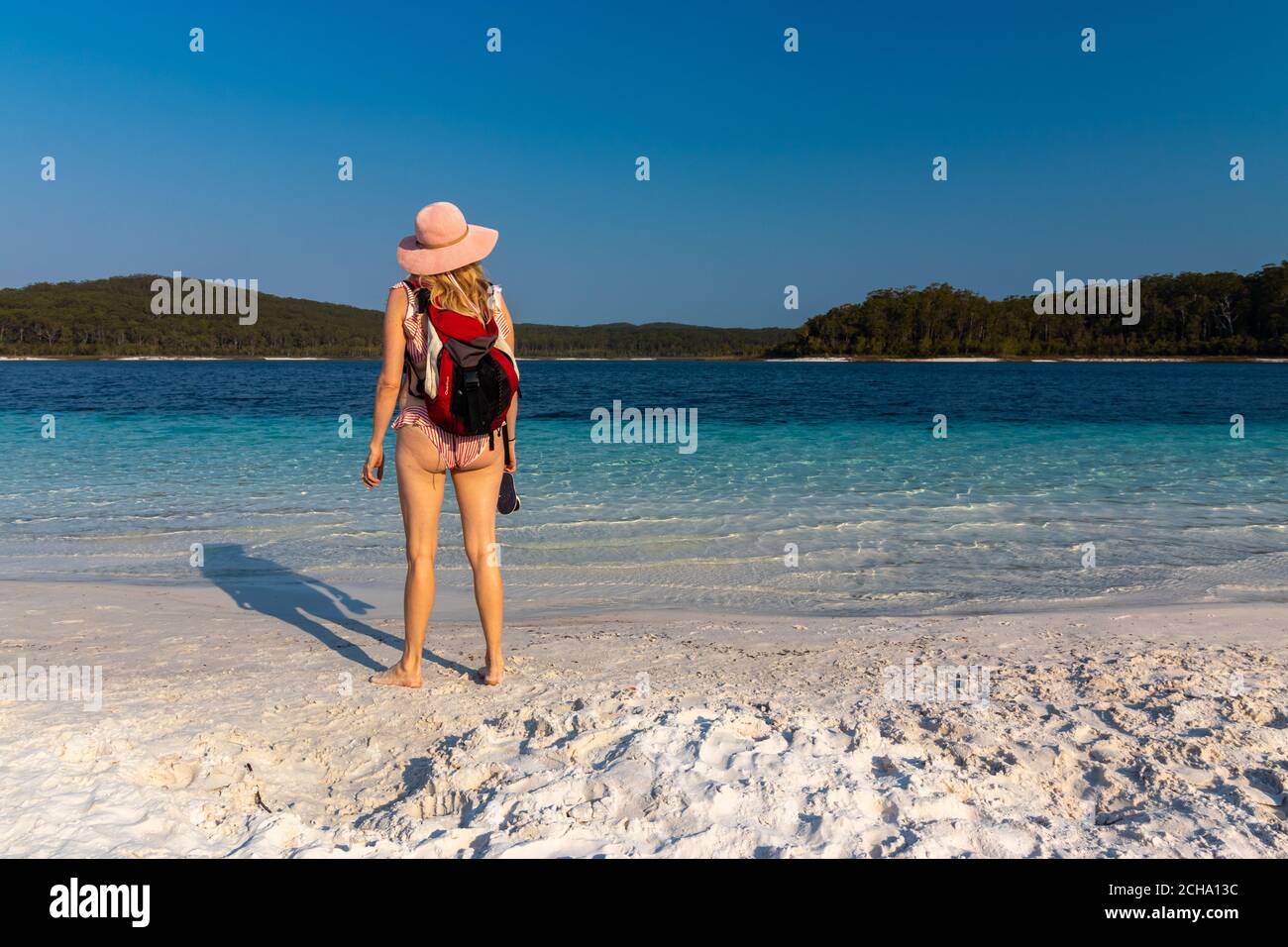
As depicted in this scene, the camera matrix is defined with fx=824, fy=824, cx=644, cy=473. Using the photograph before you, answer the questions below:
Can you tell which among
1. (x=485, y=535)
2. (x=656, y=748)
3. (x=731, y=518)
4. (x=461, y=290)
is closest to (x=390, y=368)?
(x=461, y=290)

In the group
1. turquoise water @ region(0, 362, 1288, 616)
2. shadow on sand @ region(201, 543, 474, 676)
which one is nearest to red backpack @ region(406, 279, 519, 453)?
shadow on sand @ region(201, 543, 474, 676)

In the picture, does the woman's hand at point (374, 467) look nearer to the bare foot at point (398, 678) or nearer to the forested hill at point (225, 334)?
the bare foot at point (398, 678)

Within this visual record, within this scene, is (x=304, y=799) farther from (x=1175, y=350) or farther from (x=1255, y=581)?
(x=1175, y=350)

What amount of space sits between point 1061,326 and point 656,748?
140445 mm

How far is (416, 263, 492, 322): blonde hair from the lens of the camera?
11.9ft

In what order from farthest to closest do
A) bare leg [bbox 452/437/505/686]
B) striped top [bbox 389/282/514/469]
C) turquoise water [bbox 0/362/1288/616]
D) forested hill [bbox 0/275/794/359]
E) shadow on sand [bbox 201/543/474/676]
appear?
forested hill [bbox 0/275/794/359] < turquoise water [bbox 0/362/1288/616] < shadow on sand [bbox 201/543/474/676] < bare leg [bbox 452/437/505/686] < striped top [bbox 389/282/514/469]

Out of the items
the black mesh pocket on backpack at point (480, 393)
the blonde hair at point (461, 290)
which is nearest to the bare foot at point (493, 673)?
the black mesh pocket on backpack at point (480, 393)

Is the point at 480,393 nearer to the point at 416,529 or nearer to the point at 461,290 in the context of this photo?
the point at 461,290

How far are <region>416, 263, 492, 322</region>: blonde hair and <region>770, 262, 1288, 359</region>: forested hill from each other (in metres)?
128

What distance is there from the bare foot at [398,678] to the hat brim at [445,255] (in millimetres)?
1893

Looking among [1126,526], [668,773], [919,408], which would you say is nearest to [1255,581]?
[1126,526]

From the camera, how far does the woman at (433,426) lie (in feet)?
11.9

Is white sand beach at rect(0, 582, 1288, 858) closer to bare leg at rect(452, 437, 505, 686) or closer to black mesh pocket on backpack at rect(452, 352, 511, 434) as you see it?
bare leg at rect(452, 437, 505, 686)

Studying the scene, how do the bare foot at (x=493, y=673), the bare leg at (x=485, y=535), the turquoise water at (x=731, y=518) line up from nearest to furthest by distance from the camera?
the bare leg at (x=485, y=535)
the bare foot at (x=493, y=673)
the turquoise water at (x=731, y=518)
